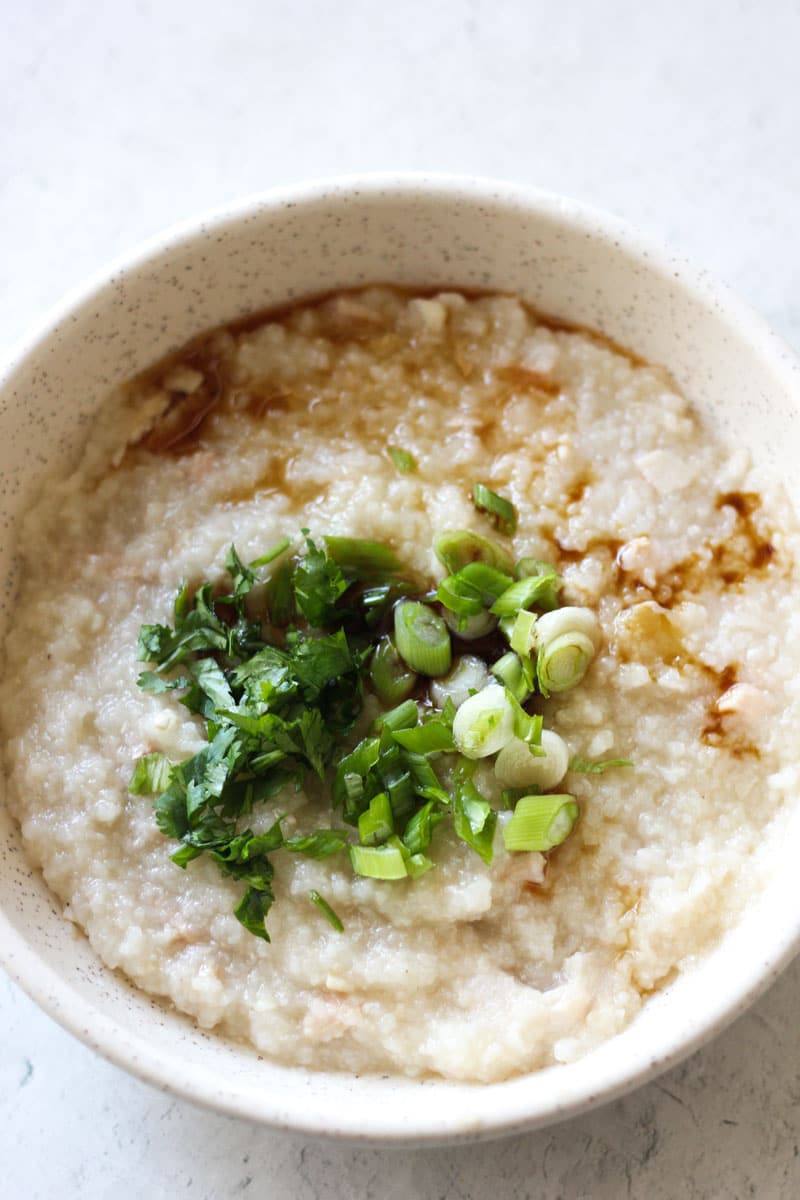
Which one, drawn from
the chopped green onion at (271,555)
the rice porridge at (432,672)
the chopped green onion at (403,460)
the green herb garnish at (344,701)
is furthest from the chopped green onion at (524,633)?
the chopped green onion at (271,555)

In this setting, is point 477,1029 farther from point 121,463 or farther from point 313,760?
point 121,463

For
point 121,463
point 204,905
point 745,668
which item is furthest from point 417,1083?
point 121,463

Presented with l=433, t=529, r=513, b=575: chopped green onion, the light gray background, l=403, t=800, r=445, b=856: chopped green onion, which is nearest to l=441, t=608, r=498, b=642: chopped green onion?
l=433, t=529, r=513, b=575: chopped green onion

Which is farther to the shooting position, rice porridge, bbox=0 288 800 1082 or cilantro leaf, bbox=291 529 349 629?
cilantro leaf, bbox=291 529 349 629

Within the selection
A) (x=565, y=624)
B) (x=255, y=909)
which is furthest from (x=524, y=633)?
(x=255, y=909)

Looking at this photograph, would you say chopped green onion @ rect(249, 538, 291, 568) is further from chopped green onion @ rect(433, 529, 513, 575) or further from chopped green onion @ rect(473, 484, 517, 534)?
chopped green onion @ rect(473, 484, 517, 534)

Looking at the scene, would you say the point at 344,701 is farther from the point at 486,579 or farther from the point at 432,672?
the point at 486,579
